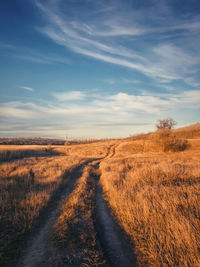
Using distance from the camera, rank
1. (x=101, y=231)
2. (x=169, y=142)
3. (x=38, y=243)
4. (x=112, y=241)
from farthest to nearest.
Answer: (x=169, y=142) < (x=101, y=231) < (x=112, y=241) < (x=38, y=243)

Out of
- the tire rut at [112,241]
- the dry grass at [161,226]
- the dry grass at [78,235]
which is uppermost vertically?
the dry grass at [161,226]

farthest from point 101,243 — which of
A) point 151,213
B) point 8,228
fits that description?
point 8,228

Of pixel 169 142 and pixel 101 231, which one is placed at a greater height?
pixel 169 142

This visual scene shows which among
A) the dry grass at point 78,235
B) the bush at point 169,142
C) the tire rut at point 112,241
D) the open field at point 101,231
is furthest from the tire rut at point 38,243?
the bush at point 169,142

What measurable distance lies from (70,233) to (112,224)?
5.45 feet

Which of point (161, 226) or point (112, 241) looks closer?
point (112, 241)

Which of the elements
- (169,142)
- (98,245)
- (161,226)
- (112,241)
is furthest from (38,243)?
(169,142)

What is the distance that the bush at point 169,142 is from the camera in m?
30.5

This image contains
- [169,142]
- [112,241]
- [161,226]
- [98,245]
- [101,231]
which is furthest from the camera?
[169,142]

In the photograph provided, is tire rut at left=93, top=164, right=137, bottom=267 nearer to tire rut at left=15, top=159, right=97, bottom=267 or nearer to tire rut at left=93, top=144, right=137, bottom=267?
tire rut at left=93, top=144, right=137, bottom=267

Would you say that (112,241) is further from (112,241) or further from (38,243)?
(38,243)

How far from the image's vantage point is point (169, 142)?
30531 millimetres

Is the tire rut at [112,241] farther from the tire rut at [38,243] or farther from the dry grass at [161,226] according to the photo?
the tire rut at [38,243]

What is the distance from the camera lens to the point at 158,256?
3.67 m
